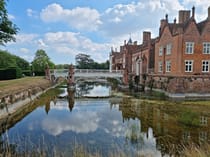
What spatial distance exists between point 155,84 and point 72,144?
2321cm

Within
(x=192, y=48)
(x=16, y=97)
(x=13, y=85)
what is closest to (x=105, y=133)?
(x=16, y=97)

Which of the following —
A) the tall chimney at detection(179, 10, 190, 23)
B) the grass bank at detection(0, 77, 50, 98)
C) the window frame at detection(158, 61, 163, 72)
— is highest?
the tall chimney at detection(179, 10, 190, 23)

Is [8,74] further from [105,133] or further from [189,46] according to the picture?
[105,133]

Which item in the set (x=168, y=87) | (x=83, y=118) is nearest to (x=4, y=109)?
(x=83, y=118)

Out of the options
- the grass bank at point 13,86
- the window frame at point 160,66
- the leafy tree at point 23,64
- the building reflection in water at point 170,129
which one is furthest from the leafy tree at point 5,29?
the leafy tree at point 23,64

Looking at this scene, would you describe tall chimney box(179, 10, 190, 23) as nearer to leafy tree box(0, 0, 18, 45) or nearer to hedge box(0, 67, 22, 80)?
leafy tree box(0, 0, 18, 45)

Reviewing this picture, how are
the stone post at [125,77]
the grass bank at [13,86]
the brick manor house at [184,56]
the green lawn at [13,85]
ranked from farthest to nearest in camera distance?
the stone post at [125,77], the brick manor house at [184,56], the green lawn at [13,85], the grass bank at [13,86]

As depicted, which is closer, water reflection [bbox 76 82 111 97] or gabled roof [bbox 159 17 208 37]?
gabled roof [bbox 159 17 208 37]

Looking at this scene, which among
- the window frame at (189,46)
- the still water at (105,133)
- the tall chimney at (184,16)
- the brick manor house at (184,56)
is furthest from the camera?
the tall chimney at (184,16)

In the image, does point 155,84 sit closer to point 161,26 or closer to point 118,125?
point 161,26

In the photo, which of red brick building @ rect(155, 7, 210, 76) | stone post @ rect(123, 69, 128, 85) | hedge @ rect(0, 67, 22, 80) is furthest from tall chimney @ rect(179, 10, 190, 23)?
hedge @ rect(0, 67, 22, 80)

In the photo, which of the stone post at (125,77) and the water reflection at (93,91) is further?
the stone post at (125,77)

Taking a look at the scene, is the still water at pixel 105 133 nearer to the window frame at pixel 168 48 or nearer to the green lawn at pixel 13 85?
the green lawn at pixel 13 85

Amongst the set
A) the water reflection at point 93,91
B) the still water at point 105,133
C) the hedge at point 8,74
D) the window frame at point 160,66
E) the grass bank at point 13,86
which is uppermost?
the window frame at point 160,66
